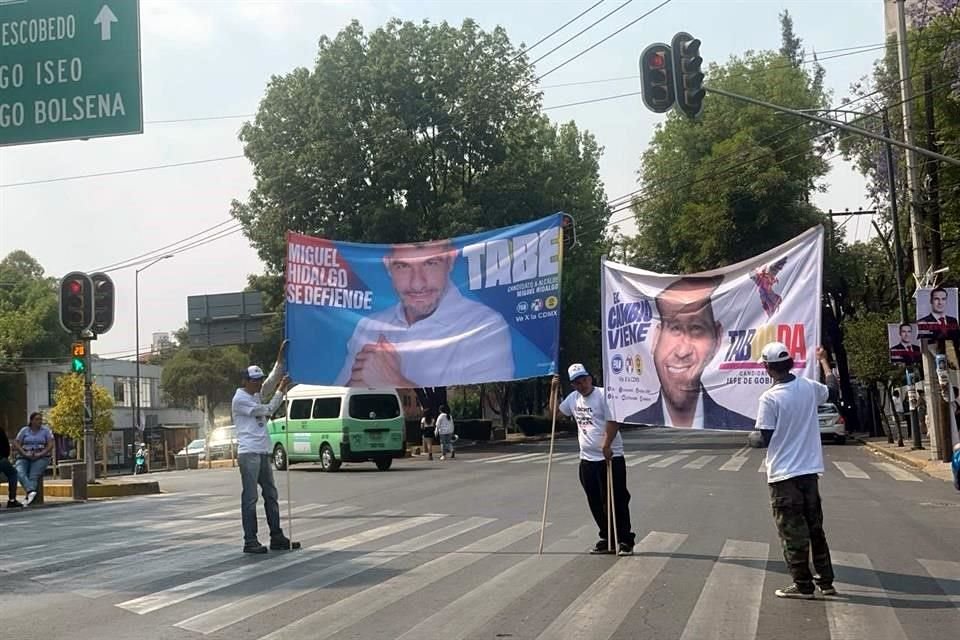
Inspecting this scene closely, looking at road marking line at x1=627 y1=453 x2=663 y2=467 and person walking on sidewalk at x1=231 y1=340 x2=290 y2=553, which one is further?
road marking line at x1=627 y1=453 x2=663 y2=467

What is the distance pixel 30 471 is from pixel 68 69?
33.7 feet

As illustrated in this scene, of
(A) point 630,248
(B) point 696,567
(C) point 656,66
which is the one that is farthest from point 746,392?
(A) point 630,248

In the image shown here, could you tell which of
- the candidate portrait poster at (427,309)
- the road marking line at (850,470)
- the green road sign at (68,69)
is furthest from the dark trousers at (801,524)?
the road marking line at (850,470)

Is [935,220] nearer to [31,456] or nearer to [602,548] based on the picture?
[602,548]

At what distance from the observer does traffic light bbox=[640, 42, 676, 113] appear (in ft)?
60.0

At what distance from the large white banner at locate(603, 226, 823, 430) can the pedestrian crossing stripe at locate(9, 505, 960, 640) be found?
1431 millimetres

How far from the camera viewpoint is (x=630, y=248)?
54.9m

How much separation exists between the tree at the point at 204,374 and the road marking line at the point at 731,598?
63539 millimetres

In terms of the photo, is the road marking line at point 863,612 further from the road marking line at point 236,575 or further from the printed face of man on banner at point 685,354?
the road marking line at point 236,575

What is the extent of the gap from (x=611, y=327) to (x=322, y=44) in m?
38.5

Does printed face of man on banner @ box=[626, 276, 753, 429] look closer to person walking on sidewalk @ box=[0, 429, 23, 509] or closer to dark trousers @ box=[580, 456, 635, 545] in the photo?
dark trousers @ box=[580, 456, 635, 545]

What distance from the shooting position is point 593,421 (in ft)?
36.3

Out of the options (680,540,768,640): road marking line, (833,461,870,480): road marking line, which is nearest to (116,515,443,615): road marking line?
(680,540,768,640): road marking line

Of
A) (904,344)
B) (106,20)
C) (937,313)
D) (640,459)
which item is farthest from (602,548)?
(904,344)
